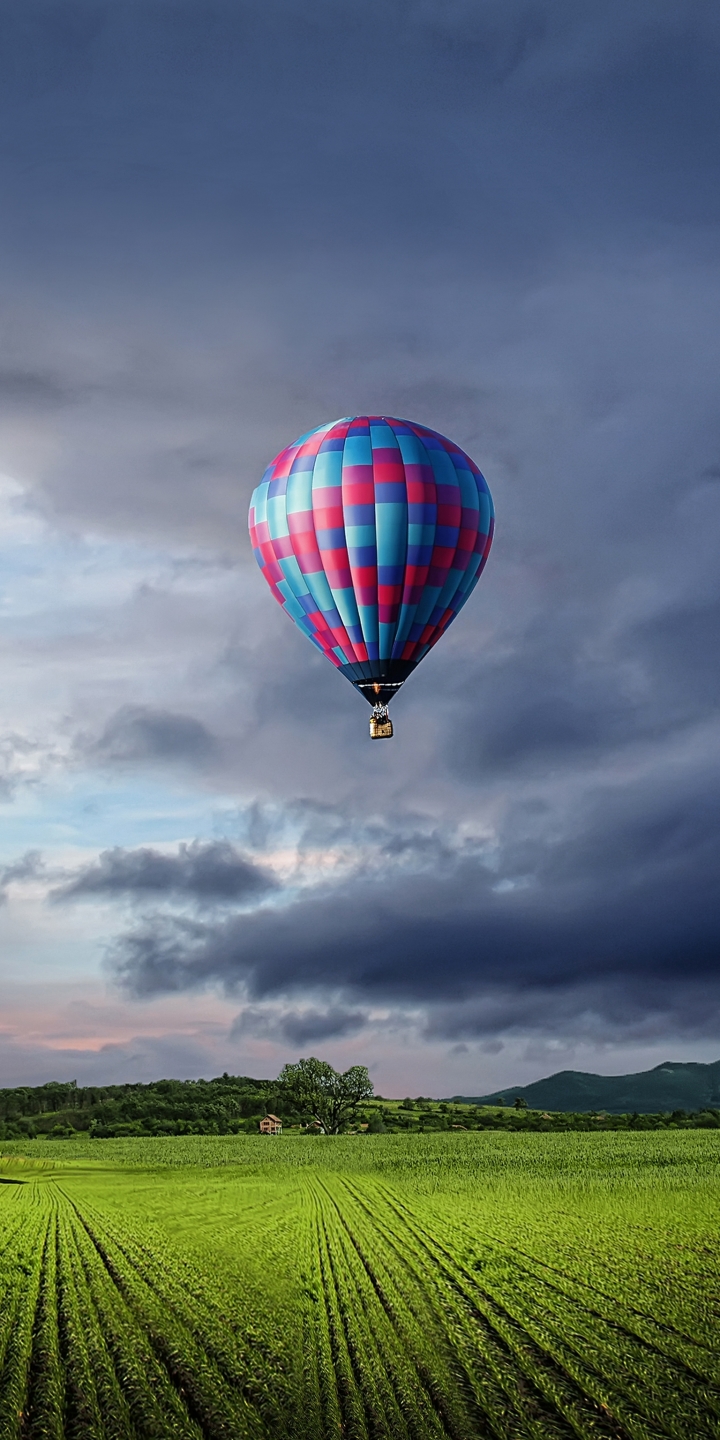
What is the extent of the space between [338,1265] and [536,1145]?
140ft

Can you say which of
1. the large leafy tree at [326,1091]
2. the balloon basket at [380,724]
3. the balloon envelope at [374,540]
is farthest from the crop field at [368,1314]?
the large leafy tree at [326,1091]

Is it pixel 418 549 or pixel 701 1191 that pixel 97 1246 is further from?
pixel 418 549

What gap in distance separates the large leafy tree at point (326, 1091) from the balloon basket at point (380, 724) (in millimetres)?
66683

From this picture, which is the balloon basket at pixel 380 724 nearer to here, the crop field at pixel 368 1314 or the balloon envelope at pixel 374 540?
the balloon envelope at pixel 374 540

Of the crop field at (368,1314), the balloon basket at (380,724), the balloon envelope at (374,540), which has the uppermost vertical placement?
the balloon envelope at (374,540)

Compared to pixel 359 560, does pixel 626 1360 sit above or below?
below

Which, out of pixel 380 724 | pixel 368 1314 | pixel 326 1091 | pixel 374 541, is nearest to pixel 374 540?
pixel 374 541

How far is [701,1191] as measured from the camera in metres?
41.3

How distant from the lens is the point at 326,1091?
108 metres

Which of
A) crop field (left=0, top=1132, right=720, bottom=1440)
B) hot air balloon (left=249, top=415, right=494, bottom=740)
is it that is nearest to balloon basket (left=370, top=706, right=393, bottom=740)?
hot air balloon (left=249, top=415, right=494, bottom=740)

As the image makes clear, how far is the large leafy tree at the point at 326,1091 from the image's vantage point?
4232 inches

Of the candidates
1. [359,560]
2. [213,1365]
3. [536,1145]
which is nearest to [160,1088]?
[536,1145]

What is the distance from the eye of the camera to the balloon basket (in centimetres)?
4894

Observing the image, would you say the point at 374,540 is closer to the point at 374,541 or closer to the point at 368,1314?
the point at 374,541
